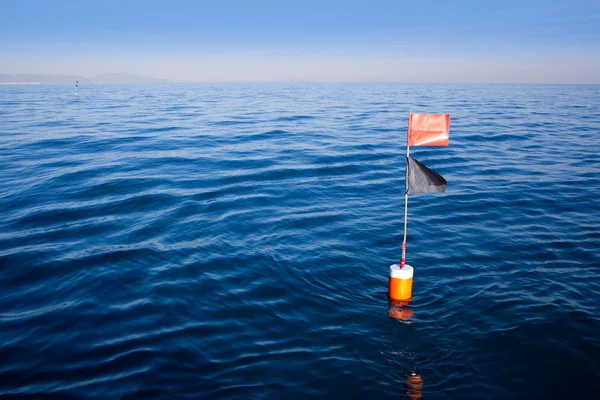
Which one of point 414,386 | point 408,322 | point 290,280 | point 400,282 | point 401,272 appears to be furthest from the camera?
point 290,280

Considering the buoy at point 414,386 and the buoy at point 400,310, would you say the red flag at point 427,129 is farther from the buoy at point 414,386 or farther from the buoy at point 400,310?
the buoy at point 414,386

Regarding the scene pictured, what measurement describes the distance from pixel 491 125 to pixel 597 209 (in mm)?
21079

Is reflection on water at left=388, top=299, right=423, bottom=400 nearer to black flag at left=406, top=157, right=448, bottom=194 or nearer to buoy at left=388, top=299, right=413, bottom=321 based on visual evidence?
buoy at left=388, top=299, right=413, bottom=321

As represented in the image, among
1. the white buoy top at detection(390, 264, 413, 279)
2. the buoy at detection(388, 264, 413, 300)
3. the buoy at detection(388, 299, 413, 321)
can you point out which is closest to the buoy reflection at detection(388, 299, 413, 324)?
the buoy at detection(388, 299, 413, 321)

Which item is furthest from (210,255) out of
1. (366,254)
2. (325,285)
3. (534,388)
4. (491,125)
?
(491,125)

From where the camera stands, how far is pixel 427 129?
23.9 feet

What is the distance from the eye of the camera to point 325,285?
8391 millimetres

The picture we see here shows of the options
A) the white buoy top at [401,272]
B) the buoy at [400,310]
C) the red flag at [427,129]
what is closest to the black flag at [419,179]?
the red flag at [427,129]

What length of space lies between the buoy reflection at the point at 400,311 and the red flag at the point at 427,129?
10.9 ft

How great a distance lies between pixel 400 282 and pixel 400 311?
0.58m

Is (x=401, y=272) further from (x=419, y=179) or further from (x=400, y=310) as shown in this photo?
(x=419, y=179)

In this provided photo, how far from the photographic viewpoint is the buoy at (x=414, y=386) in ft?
17.7

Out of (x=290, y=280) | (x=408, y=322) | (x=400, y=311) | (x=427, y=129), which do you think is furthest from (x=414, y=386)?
(x=427, y=129)

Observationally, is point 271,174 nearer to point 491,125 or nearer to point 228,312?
point 228,312
